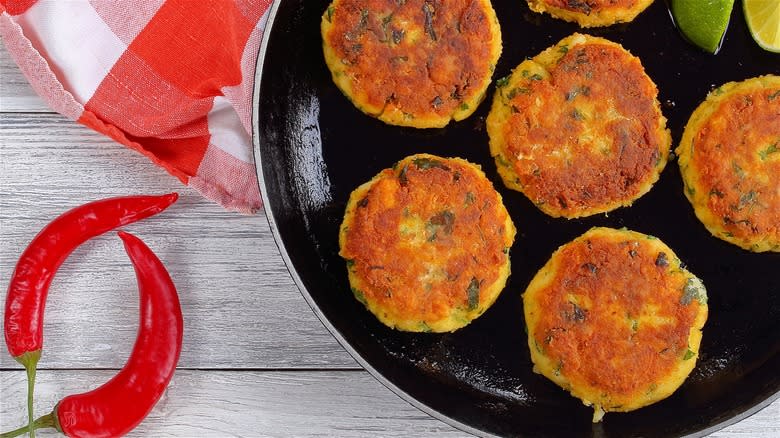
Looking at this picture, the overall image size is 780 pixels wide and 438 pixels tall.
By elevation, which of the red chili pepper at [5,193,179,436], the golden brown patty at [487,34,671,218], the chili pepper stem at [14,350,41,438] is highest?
the golden brown patty at [487,34,671,218]

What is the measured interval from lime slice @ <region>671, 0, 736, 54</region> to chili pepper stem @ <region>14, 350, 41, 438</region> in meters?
2.83

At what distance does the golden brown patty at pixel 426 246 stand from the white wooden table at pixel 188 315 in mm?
493

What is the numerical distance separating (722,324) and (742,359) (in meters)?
0.16

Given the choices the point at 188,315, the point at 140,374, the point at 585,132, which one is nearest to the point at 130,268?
the point at 188,315

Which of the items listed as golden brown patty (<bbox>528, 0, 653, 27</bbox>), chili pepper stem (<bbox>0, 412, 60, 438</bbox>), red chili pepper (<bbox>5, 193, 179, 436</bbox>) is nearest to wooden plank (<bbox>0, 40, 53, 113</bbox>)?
red chili pepper (<bbox>5, 193, 179, 436</bbox>)

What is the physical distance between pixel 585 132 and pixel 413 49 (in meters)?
0.71

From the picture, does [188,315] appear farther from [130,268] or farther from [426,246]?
[426,246]

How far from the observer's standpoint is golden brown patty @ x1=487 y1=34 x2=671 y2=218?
2736mm

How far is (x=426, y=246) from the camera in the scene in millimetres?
2674

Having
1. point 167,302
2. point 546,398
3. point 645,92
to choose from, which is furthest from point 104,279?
point 645,92

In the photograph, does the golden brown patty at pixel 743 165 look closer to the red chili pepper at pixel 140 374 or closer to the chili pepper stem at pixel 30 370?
the red chili pepper at pixel 140 374

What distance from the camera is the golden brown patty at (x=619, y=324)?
2.67 m

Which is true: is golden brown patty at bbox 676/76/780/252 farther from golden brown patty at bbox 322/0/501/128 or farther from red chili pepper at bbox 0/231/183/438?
red chili pepper at bbox 0/231/183/438

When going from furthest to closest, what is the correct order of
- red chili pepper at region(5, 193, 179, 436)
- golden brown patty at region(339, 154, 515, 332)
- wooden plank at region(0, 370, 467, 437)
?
wooden plank at region(0, 370, 467, 437), red chili pepper at region(5, 193, 179, 436), golden brown patty at region(339, 154, 515, 332)
